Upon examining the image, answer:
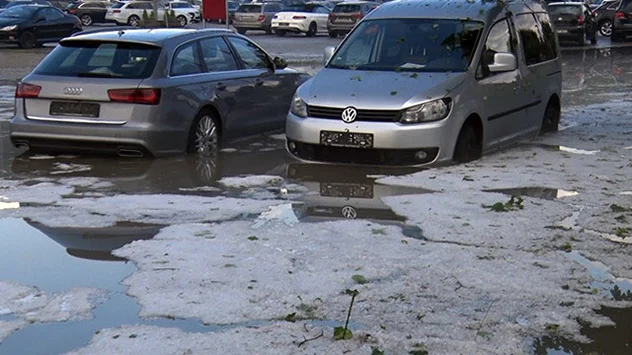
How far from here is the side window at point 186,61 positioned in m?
11.4

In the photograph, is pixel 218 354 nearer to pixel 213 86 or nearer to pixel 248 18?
pixel 213 86

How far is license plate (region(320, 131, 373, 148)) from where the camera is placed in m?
10.3

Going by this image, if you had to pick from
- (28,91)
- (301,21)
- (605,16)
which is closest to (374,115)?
(28,91)

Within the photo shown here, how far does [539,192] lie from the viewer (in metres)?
9.36

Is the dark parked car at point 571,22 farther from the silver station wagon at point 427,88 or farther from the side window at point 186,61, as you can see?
the side window at point 186,61

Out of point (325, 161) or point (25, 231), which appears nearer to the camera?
point (25, 231)

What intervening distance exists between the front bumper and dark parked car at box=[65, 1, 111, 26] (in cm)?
4555

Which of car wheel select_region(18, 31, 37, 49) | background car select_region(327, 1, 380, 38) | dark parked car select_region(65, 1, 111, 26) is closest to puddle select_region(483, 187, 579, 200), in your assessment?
car wheel select_region(18, 31, 37, 49)

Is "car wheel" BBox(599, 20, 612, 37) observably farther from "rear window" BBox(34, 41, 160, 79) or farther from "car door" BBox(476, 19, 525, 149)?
"rear window" BBox(34, 41, 160, 79)

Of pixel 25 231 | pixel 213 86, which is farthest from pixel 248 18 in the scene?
pixel 25 231

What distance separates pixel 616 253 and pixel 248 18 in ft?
139

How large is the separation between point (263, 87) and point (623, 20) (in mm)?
27292

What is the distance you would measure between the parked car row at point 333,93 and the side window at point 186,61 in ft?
0.05

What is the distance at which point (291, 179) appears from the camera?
1022cm
